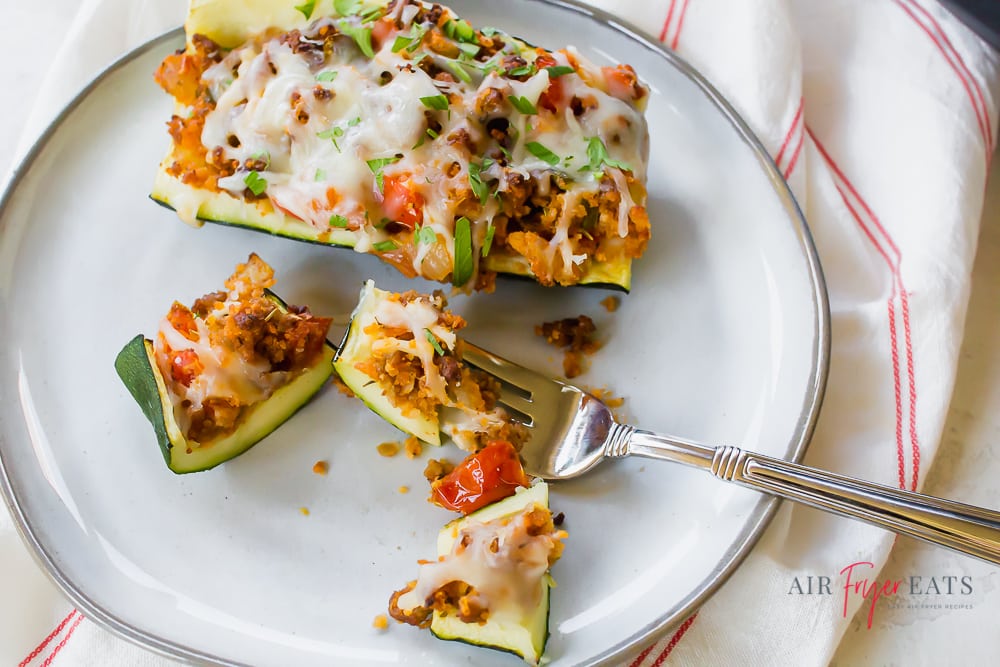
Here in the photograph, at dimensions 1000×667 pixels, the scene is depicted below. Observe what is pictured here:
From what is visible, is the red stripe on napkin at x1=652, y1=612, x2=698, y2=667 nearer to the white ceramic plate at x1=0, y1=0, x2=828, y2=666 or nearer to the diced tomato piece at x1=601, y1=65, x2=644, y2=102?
the white ceramic plate at x1=0, y1=0, x2=828, y2=666

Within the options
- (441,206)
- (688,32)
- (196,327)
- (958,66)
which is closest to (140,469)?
(196,327)

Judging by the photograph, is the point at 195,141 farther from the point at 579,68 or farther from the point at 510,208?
the point at 579,68

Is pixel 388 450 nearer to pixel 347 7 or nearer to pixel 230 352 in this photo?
pixel 230 352

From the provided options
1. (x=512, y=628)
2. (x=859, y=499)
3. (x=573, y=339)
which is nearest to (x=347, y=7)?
(x=573, y=339)

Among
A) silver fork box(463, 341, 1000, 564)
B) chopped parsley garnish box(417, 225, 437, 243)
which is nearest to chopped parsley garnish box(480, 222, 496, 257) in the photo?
chopped parsley garnish box(417, 225, 437, 243)

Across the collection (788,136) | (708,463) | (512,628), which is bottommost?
(512,628)

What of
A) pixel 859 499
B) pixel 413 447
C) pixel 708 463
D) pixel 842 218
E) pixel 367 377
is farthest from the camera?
pixel 842 218
